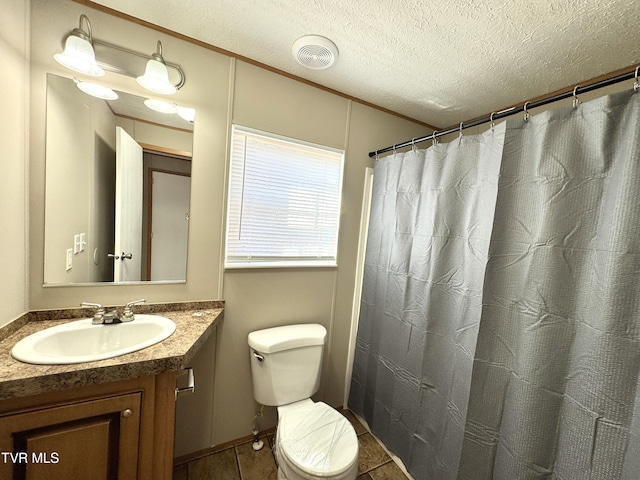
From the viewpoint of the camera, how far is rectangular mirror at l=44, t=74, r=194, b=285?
1.13 metres

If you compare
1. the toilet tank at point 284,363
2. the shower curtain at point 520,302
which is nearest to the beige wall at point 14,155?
the toilet tank at point 284,363

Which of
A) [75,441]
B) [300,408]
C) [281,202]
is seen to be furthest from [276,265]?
[75,441]

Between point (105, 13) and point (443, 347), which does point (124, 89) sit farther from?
point (443, 347)

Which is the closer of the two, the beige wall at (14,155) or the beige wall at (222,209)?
the beige wall at (14,155)

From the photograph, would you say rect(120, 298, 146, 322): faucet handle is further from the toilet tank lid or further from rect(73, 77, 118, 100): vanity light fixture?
rect(73, 77, 118, 100): vanity light fixture

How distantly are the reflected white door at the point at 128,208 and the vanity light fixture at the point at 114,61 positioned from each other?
0.26 m

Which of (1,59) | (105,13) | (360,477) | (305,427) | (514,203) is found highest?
(105,13)

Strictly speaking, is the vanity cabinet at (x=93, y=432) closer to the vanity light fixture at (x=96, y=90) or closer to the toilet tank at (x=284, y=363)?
the toilet tank at (x=284, y=363)

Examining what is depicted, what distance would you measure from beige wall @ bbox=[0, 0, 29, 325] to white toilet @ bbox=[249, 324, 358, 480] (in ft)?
3.36

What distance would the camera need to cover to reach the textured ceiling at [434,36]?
3.21 ft

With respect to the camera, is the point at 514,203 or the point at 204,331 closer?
the point at 514,203

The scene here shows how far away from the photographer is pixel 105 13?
1.14 m

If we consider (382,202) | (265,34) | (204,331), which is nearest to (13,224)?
(204,331)

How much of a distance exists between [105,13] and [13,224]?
1.00m
